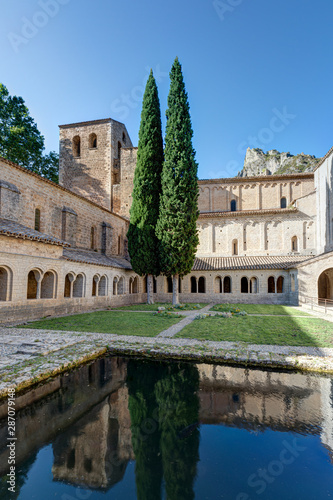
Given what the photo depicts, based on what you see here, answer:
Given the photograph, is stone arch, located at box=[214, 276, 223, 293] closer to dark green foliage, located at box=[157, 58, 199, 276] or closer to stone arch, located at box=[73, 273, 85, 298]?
dark green foliage, located at box=[157, 58, 199, 276]

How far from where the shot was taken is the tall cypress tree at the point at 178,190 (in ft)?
57.1

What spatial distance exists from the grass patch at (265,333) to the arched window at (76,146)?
26323mm

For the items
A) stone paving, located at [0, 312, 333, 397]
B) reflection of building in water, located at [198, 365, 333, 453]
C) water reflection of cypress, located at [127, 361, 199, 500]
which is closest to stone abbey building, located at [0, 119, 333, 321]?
stone paving, located at [0, 312, 333, 397]

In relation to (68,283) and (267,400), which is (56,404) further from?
(68,283)

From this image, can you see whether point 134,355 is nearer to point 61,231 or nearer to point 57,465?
point 57,465

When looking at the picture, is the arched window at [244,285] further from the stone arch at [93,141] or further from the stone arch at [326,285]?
the stone arch at [93,141]

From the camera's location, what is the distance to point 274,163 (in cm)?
5647

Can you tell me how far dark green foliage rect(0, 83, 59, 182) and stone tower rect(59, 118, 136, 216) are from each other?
10.8 feet

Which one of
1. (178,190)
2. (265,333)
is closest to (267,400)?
(265,333)

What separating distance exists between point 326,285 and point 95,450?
80.9 ft

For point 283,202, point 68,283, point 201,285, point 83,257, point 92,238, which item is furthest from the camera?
point 283,202

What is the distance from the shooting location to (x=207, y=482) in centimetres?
274

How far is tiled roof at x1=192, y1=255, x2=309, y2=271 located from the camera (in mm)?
21062

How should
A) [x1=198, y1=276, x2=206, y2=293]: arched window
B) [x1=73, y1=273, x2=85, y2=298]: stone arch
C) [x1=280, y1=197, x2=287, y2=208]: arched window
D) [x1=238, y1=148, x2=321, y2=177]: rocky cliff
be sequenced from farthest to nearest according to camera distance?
1. [x1=238, y1=148, x2=321, y2=177]: rocky cliff
2. [x1=280, y1=197, x2=287, y2=208]: arched window
3. [x1=198, y1=276, x2=206, y2=293]: arched window
4. [x1=73, y1=273, x2=85, y2=298]: stone arch
